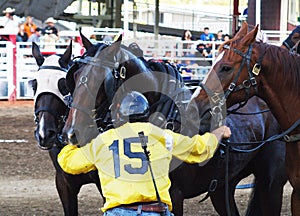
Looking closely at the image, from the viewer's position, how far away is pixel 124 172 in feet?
13.0

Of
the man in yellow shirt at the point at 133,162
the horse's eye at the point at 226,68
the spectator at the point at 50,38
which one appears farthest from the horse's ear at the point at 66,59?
the spectator at the point at 50,38

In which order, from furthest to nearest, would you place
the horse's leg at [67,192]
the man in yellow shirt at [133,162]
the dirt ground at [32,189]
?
the dirt ground at [32,189] < the horse's leg at [67,192] < the man in yellow shirt at [133,162]

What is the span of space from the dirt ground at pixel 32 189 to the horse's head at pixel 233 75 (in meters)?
2.72

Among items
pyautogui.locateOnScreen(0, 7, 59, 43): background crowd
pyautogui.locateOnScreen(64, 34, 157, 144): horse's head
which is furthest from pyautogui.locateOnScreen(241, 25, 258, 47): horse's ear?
pyautogui.locateOnScreen(0, 7, 59, 43): background crowd

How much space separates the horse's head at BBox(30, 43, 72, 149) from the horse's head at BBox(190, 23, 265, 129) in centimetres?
125

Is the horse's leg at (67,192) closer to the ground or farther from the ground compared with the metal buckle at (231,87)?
closer to the ground

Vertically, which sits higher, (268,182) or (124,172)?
(124,172)

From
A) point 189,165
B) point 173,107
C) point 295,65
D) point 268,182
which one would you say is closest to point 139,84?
point 173,107

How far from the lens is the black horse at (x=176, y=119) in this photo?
4629 mm

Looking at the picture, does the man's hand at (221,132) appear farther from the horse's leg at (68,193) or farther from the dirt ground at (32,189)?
the dirt ground at (32,189)

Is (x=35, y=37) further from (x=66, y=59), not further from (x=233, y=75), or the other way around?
(x=233, y=75)

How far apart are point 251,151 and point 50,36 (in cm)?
1206

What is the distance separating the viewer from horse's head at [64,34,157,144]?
14.7 feet

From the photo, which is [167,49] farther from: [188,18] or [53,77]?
[188,18]
